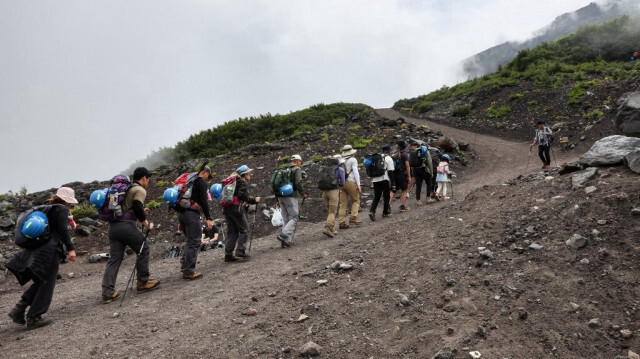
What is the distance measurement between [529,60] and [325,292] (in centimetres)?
4297

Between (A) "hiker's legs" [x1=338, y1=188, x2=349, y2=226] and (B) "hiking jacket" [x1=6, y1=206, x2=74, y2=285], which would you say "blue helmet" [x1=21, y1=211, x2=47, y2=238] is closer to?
(B) "hiking jacket" [x1=6, y1=206, x2=74, y2=285]

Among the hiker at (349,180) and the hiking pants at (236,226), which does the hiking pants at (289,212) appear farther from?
the hiker at (349,180)

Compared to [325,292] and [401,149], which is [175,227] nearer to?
[401,149]

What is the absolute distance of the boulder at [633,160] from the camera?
6252mm

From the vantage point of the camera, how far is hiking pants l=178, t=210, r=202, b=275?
7.49m

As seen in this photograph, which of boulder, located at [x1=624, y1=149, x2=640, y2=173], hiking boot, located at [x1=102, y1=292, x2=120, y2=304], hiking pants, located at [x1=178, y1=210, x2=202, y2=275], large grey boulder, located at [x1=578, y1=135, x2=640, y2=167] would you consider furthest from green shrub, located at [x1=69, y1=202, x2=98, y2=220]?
boulder, located at [x1=624, y1=149, x2=640, y2=173]

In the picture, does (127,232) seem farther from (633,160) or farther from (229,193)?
(633,160)

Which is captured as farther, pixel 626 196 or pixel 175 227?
pixel 175 227

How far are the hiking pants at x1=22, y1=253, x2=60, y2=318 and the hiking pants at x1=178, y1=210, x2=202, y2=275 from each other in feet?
7.08

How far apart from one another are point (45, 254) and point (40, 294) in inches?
26.7

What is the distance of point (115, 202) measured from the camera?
21.4 ft

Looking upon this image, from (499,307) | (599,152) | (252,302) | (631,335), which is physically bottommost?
(631,335)

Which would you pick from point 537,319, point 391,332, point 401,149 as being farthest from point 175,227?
point 537,319

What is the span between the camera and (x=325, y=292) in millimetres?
5633
